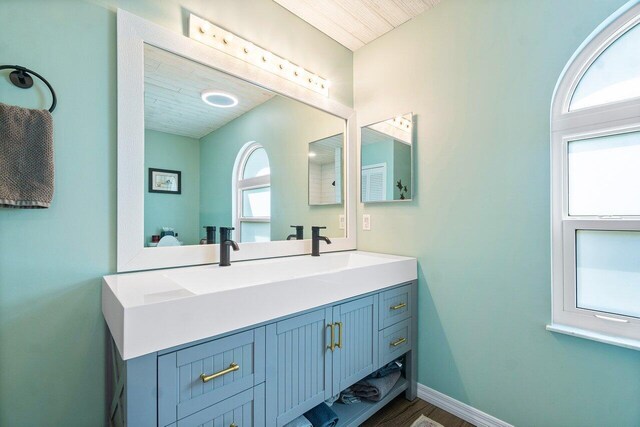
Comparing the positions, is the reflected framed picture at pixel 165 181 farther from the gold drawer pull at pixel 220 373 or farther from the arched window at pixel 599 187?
the arched window at pixel 599 187

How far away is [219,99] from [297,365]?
140cm

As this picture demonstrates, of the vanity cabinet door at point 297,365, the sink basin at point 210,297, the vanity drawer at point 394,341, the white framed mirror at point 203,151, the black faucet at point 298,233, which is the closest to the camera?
the sink basin at point 210,297

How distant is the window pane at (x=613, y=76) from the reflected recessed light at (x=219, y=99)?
171cm

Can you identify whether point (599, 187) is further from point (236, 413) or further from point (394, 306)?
point (236, 413)

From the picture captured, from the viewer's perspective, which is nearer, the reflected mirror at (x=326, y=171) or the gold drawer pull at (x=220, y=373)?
the gold drawer pull at (x=220, y=373)

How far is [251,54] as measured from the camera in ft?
5.37

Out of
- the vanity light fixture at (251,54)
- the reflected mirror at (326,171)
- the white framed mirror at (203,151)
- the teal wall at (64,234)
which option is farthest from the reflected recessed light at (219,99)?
the reflected mirror at (326,171)

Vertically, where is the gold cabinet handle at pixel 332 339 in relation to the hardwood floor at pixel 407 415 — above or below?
above

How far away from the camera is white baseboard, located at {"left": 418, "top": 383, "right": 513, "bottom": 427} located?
5.08ft

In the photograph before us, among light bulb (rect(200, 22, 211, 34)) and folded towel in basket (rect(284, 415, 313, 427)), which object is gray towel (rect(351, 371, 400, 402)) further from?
light bulb (rect(200, 22, 211, 34))

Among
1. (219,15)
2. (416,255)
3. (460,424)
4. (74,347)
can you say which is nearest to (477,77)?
(416,255)

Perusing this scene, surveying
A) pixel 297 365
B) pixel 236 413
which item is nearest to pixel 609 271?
pixel 297 365

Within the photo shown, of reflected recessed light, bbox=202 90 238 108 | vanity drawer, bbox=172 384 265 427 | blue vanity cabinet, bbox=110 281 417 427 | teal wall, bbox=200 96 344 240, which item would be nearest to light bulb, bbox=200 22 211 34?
reflected recessed light, bbox=202 90 238 108

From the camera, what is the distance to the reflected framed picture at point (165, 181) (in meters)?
1.33
